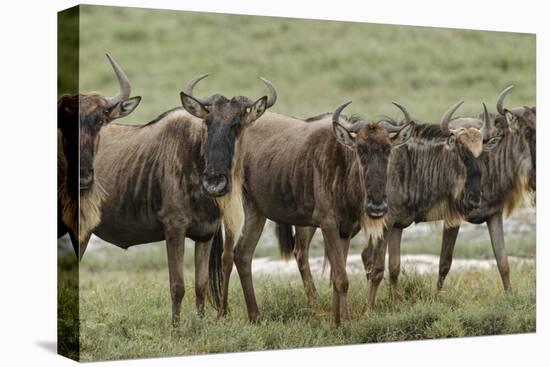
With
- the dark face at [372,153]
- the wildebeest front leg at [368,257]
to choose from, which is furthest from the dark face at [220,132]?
the wildebeest front leg at [368,257]

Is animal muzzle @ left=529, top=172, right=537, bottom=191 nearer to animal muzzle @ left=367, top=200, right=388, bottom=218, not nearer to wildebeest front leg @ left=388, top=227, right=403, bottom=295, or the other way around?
wildebeest front leg @ left=388, top=227, right=403, bottom=295

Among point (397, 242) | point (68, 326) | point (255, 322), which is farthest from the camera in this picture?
point (397, 242)

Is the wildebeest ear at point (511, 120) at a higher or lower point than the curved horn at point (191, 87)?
lower

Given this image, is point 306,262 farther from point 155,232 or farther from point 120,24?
point 120,24

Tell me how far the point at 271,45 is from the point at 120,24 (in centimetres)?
142

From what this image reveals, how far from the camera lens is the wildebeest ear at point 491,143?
10680 millimetres

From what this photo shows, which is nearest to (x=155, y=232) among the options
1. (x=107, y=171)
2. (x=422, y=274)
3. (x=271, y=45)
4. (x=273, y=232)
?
(x=107, y=171)

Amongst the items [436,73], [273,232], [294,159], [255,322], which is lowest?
[255,322]

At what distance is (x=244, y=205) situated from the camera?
978cm

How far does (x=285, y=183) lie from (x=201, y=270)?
1.06 meters

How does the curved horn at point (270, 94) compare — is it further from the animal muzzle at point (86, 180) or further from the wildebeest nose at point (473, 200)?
the wildebeest nose at point (473, 200)

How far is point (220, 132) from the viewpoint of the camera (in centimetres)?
926

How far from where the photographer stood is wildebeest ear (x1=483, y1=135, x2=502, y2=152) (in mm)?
10680

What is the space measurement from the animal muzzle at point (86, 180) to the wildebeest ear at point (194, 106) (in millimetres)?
967
